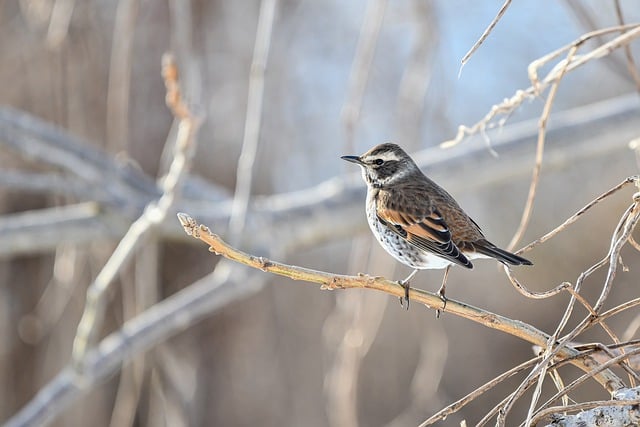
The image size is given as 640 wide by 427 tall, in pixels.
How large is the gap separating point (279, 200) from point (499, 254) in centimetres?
218

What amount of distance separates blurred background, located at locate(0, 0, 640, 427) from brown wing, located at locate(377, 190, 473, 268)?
42 centimetres

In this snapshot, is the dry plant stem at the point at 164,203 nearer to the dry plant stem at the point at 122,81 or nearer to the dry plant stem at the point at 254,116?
the dry plant stem at the point at 122,81

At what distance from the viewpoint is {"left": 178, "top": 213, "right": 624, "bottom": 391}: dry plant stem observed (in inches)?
68.5

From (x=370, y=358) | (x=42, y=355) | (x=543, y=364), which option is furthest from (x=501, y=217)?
(x=543, y=364)

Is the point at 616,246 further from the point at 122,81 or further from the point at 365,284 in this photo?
the point at 122,81

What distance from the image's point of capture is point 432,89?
18.4 feet

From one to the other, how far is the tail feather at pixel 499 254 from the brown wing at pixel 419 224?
0.33 feet

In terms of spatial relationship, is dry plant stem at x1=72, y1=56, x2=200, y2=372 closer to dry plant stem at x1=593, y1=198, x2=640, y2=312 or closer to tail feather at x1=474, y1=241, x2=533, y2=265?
tail feather at x1=474, y1=241, x2=533, y2=265

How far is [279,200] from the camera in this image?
5250 mm

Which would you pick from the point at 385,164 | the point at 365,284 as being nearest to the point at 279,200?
the point at 385,164

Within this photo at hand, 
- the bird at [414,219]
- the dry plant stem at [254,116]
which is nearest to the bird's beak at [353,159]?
the bird at [414,219]

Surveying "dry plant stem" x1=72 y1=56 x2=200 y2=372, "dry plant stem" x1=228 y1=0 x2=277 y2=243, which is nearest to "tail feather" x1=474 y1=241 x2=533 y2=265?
"dry plant stem" x1=228 y1=0 x2=277 y2=243

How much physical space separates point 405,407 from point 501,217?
236 centimetres

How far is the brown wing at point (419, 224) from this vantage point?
3.51 metres
